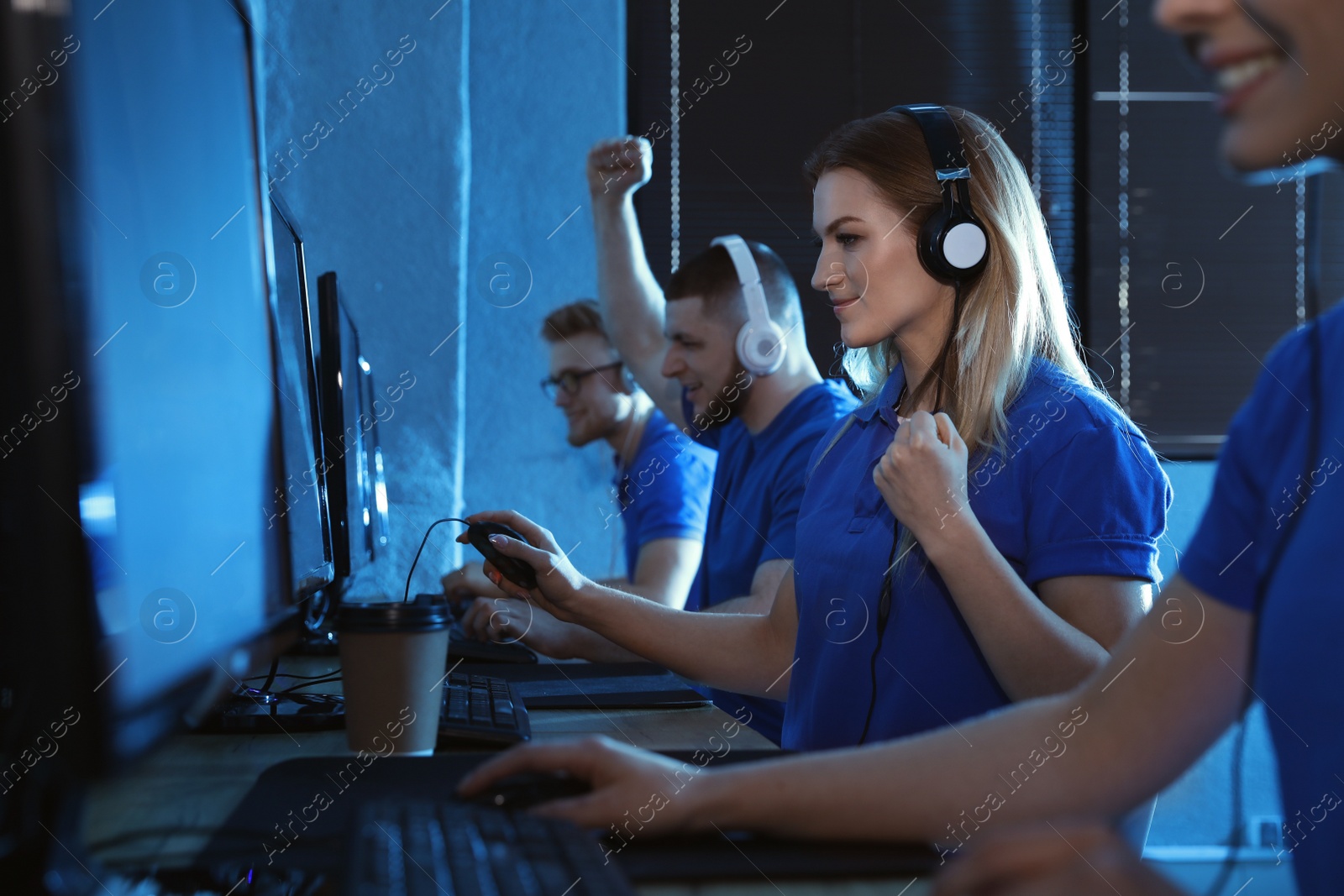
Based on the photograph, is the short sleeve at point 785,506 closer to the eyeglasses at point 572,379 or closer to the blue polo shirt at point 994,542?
the blue polo shirt at point 994,542

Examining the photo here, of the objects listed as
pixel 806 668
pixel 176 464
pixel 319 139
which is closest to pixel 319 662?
pixel 806 668

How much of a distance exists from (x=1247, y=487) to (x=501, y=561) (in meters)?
0.87

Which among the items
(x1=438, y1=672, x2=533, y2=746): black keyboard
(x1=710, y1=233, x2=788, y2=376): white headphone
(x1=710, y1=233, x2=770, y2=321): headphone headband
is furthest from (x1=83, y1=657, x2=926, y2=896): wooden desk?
(x1=710, y1=233, x2=770, y2=321): headphone headband

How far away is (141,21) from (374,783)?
0.51m

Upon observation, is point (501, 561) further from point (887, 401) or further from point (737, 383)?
point (737, 383)

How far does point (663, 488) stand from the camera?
8.00ft

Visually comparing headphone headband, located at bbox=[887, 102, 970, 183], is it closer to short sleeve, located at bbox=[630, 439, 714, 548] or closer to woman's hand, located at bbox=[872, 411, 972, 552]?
woman's hand, located at bbox=[872, 411, 972, 552]

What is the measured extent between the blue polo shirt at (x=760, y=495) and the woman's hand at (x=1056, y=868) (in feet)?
4.71

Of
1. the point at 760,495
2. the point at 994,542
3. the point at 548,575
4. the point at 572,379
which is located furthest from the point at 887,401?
the point at 572,379

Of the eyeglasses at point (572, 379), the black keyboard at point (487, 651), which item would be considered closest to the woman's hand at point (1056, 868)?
the black keyboard at point (487, 651)

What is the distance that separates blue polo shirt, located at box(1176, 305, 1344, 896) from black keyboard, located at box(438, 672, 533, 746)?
23.1 inches

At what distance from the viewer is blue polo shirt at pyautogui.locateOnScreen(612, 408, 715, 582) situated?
2.39 metres

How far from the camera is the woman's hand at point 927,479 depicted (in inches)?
41.6

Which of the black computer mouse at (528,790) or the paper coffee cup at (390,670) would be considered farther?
the paper coffee cup at (390,670)
